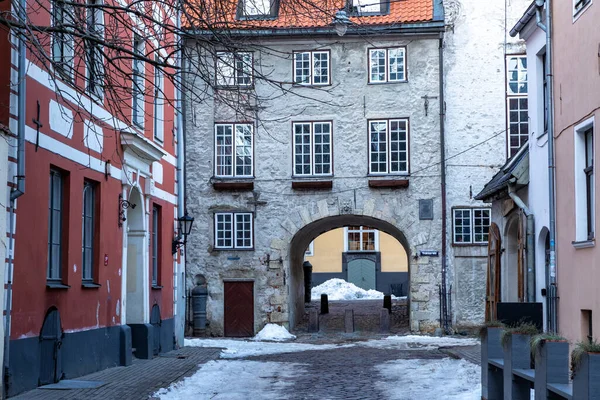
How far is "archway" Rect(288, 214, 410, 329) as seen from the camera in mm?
28953

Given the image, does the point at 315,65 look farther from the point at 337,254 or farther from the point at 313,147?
the point at 337,254

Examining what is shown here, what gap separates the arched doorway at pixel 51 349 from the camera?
13414 millimetres

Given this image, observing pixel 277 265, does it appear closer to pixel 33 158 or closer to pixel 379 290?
pixel 33 158

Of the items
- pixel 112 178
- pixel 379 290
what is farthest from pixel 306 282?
pixel 112 178

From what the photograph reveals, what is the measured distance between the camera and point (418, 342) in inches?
998

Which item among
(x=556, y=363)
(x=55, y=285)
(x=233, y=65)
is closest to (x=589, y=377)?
(x=556, y=363)

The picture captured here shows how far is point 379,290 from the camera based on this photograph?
184 ft

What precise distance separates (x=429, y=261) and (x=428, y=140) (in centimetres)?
338

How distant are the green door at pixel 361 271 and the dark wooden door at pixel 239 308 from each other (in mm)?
28260

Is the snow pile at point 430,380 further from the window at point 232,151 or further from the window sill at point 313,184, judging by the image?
the window at point 232,151

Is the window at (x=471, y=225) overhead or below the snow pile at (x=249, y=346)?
overhead

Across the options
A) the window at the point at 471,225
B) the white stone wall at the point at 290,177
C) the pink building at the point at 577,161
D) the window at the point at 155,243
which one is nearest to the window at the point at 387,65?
the white stone wall at the point at 290,177

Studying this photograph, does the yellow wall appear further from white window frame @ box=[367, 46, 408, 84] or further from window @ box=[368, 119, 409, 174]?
white window frame @ box=[367, 46, 408, 84]

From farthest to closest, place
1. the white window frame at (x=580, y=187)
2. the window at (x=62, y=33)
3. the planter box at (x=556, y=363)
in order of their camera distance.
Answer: the white window frame at (x=580, y=187) < the window at (x=62, y=33) < the planter box at (x=556, y=363)
